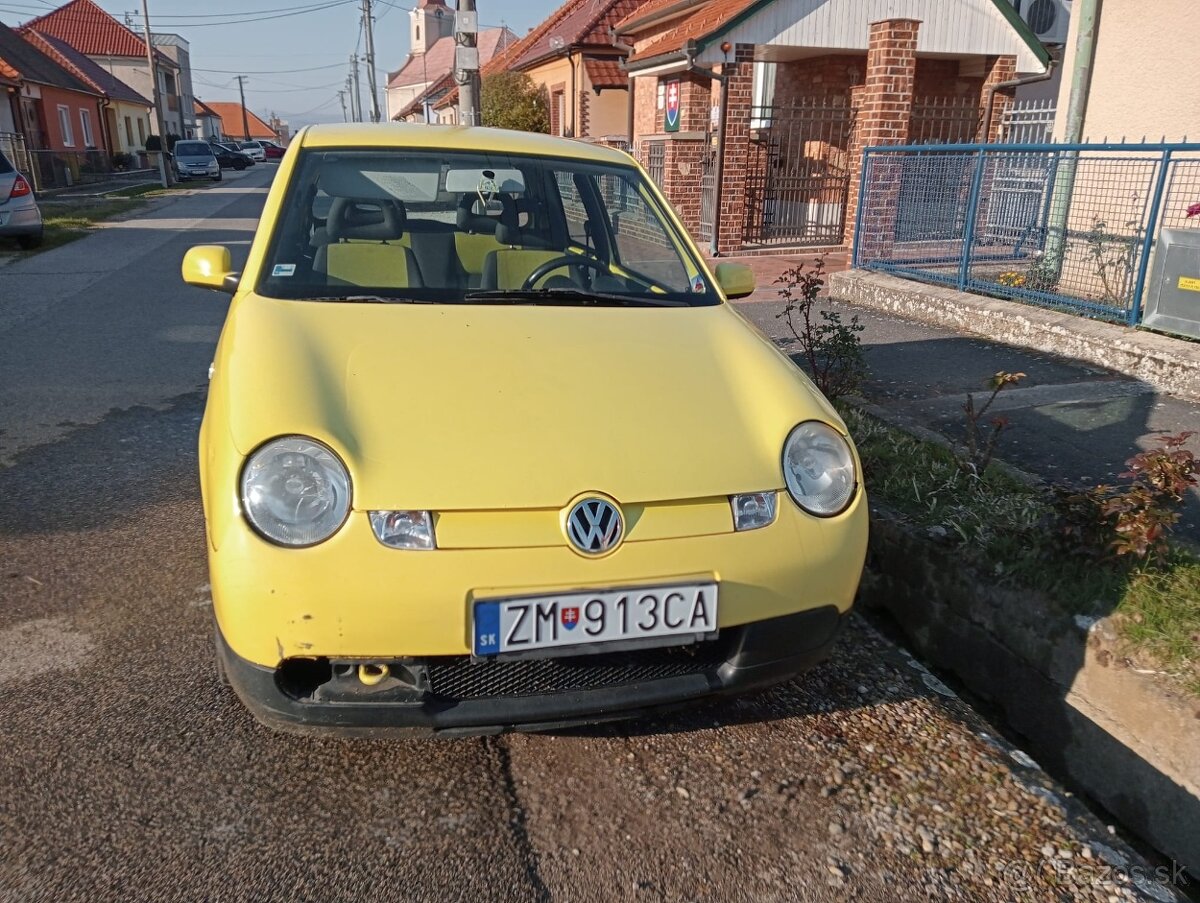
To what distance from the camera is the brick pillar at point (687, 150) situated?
13641 millimetres

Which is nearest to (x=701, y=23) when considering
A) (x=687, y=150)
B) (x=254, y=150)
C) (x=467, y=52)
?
(x=687, y=150)

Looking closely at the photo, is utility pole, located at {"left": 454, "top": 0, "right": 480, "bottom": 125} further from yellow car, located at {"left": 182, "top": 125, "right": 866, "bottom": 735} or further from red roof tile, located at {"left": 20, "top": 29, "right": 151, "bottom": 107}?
red roof tile, located at {"left": 20, "top": 29, "right": 151, "bottom": 107}

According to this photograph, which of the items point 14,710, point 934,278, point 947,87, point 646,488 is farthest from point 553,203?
point 947,87

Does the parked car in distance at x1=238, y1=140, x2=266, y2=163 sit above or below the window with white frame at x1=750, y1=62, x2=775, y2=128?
below

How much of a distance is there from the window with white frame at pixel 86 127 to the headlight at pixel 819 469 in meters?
48.8

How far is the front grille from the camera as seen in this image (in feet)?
7.28

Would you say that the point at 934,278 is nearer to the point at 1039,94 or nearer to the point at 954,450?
the point at 954,450

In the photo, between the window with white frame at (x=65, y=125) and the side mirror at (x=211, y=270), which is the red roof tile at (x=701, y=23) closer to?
the side mirror at (x=211, y=270)

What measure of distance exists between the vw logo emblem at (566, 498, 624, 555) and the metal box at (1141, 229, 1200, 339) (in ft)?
17.9

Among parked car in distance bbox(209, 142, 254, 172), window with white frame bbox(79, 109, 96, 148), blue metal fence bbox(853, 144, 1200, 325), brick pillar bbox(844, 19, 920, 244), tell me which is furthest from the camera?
parked car in distance bbox(209, 142, 254, 172)

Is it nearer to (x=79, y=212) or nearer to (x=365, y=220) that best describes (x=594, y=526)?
(x=365, y=220)

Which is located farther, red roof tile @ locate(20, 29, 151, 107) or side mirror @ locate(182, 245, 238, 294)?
red roof tile @ locate(20, 29, 151, 107)

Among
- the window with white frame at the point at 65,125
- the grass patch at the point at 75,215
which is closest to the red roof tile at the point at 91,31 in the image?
the window with white frame at the point at 65,125

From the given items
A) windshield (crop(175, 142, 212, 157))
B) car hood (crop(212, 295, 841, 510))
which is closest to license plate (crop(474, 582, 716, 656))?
car hood (crop(212, 295, 841, 510))
